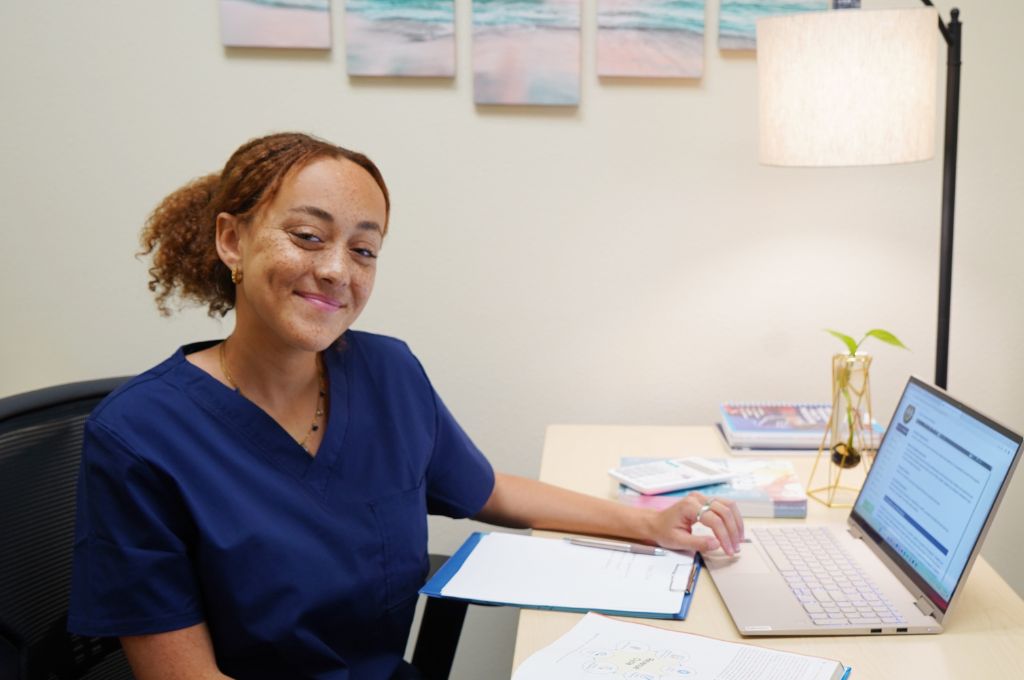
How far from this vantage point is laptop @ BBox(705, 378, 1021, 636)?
1.06 m

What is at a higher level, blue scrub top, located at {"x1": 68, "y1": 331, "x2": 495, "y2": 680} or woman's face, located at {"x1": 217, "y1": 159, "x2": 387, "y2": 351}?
woman's face, located at {"x1": 217, "y1": 159, "x2": 387, "y2": 351}

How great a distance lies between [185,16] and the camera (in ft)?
6.27

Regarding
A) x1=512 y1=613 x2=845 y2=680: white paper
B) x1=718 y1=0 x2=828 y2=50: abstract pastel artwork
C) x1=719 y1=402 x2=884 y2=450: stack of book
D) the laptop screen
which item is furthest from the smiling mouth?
x1=718 y1=0 x2=828 y2=50: abstract pastel artwork

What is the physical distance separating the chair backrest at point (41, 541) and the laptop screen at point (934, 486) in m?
0.98

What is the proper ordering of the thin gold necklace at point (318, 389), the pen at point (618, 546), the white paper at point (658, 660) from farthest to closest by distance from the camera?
the pen at point (618, 546) < the thin gold necklace at point (318, 389) < the white paper at point (658, 660)

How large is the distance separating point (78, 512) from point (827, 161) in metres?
Result: 1.17

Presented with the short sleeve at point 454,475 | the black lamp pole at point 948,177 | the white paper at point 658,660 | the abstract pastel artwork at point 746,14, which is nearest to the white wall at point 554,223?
the abstract pastel artwork at point 746,14

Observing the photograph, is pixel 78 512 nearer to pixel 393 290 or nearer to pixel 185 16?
pixel 393 290

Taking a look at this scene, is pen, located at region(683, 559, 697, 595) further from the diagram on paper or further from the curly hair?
the curly hair

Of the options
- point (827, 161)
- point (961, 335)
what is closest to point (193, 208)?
point (827, 161)

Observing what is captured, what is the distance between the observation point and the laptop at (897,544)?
41.6 inches

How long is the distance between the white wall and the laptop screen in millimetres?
667

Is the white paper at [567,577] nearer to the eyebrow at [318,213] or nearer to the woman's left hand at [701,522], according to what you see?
the woman's left hand at [701,522]

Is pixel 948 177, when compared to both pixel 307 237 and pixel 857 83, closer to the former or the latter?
pixel 857 83
